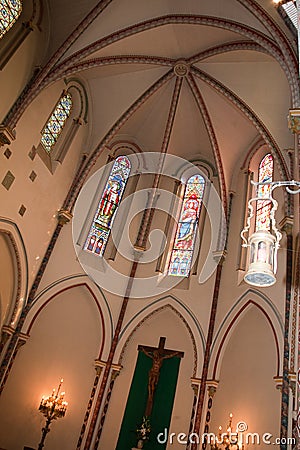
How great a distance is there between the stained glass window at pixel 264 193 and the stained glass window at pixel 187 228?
92.1 inches

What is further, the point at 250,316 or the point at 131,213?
the point at 131,213

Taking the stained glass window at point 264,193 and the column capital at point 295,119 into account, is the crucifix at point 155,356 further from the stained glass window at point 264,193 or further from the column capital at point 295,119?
the column capital at point 295,119

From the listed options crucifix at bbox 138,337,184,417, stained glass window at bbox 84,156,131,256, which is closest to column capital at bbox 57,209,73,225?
stained glass window at bbox 84,156,131,256

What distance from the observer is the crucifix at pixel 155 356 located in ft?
43.2

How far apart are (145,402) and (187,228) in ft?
19.9

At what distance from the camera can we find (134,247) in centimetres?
1516

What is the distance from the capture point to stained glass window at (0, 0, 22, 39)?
11781 mm

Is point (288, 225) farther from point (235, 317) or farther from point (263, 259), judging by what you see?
point (263, 259)

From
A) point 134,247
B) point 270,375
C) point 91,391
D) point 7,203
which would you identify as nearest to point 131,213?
point 134,247

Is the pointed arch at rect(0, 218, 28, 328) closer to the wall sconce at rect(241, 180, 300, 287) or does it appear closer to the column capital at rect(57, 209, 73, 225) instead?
the column capital at rect(57, 209, 73, 225)

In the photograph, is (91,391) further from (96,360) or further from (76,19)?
(76,19)

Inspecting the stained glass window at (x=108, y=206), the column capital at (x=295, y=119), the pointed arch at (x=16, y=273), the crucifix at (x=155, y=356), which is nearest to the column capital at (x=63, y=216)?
the stained glass window at (x=108, y=206)

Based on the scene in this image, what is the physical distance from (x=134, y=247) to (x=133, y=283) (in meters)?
1.26

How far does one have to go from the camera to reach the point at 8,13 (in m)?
12.0
